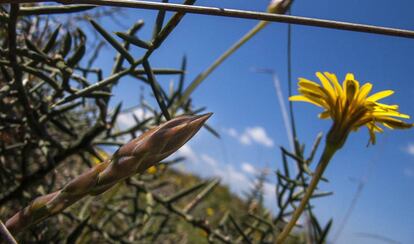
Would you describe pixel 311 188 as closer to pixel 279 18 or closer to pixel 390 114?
pixel 390 114

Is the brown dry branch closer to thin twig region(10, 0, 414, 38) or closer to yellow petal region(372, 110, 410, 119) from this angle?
thin twig region(10, 0, 414, 38)

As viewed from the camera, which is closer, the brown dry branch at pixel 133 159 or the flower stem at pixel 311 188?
the brown dry branch at pixel 133 159

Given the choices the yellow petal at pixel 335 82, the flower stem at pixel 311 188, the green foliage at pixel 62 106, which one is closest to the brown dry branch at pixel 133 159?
the green foliage at pixel 62 106

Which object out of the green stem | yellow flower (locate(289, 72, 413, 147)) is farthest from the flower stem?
the green stem

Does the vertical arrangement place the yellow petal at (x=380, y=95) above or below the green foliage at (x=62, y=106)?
above

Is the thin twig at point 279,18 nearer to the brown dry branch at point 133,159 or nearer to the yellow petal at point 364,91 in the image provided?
the brown dry branch at point 133,159

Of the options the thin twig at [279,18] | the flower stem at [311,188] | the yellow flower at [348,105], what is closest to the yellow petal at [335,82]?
the yellow flower at [348,105]

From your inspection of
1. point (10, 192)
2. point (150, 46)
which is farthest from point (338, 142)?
point (10, 192)
